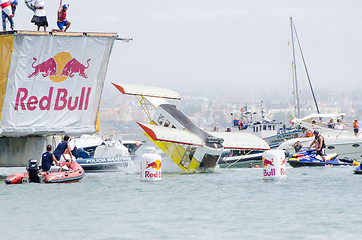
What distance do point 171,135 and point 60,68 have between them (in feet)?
18.1

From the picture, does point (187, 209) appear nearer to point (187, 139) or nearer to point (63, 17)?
point (187, 139)

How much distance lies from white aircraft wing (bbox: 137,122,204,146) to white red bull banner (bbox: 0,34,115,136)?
3036 millimetres

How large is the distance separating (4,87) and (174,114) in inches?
314

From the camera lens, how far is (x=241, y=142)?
3072 cm

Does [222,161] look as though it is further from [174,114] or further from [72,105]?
[72,105]

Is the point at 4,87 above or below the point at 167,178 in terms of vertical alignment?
above

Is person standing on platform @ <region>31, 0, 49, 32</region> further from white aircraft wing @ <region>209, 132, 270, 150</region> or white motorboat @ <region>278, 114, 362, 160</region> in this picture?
white motorboat @ <region>278, 114, 362, 160</region>

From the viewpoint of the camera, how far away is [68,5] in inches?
1142

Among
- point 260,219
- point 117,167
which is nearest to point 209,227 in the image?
point 260,219

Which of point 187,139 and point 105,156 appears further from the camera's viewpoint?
point 105,156

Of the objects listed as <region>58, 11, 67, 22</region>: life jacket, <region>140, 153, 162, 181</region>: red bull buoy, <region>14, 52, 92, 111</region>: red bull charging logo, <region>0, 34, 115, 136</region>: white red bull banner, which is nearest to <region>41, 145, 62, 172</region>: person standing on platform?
<region>0, 34, 115, 136</region>: white red bull banner

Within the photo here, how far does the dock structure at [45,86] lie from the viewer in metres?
27.3

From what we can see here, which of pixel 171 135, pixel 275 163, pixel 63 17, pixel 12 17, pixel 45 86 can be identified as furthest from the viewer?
pixel 63 17

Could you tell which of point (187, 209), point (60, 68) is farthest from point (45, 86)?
point (187, 209)
